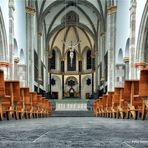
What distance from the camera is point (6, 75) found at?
14695 mm

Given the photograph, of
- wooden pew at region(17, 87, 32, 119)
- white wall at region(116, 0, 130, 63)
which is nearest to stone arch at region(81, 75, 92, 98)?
white wall at region(116, 0, 130, 63)

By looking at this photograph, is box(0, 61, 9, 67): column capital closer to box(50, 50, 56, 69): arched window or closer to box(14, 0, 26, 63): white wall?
box(14, 0, 26, 63): white wall

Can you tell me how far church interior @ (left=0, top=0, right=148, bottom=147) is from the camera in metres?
7.84

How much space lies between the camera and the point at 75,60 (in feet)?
137

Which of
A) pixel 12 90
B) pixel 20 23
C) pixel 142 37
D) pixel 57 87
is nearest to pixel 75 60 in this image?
pixel 57 87

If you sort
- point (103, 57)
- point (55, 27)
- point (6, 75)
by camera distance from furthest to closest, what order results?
point (55, 27) < point (103, 57) < point (6, 75)

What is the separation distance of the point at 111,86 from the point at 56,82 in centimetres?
2137

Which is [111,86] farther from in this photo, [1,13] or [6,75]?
[1,13]

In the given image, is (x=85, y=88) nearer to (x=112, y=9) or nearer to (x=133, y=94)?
(x=112, y=9)

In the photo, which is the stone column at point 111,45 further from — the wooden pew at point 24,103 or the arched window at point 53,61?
the arched window at point 53,61

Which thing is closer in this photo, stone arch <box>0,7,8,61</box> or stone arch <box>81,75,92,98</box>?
stone arch <box>0,7,8,61</box>

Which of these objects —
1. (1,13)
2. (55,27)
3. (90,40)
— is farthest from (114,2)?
(90,40)

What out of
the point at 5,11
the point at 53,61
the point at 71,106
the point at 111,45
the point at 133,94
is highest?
the point at 5,11

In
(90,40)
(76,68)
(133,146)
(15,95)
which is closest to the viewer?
(133,146)
